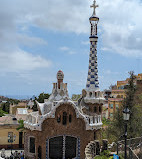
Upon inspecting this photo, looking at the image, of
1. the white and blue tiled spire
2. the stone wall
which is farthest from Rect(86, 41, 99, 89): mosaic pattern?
the stone wall

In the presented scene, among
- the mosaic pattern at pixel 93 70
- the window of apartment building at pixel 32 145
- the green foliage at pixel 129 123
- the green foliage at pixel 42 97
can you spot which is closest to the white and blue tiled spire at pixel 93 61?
the mosaic pattern at pixel 93 70

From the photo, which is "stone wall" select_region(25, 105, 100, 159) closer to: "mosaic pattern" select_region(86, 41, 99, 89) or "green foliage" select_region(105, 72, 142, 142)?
"green foliage" select_region(105, 72, 142, 142)

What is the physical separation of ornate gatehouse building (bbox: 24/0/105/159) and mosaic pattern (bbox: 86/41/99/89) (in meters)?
1.13

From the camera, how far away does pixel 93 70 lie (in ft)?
76.0

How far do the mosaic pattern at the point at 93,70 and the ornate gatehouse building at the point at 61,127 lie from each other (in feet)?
3.71

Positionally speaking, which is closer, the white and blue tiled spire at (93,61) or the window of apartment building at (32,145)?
the window of apartment building at (32,145)

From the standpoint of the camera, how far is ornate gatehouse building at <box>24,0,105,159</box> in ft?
64.2

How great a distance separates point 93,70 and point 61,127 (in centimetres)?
664

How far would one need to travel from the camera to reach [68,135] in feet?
66.2

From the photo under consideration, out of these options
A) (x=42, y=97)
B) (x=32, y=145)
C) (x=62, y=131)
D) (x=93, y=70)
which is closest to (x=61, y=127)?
(x=62, y=131)

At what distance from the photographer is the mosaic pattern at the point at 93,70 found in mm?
22922

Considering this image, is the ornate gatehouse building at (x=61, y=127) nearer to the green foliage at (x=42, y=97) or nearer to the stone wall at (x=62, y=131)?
the stone wall at (x=62, y=131)

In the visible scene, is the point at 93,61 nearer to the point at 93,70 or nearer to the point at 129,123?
the point at 93,70

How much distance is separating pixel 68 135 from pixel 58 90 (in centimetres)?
412
